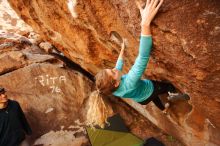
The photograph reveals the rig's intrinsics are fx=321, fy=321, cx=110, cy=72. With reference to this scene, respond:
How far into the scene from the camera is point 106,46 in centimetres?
546

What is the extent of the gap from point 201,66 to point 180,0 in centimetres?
72

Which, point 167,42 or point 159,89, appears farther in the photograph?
point 159,89

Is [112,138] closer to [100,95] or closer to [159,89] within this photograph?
[159,89]

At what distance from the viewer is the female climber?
3.27 m

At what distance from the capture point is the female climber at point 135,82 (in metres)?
3.27

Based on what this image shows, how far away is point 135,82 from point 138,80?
0.19 ft

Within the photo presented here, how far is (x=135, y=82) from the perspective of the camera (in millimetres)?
3670

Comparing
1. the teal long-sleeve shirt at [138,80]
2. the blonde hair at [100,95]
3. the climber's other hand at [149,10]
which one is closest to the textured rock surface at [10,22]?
the teal long-sleeve shirt at [138,80]

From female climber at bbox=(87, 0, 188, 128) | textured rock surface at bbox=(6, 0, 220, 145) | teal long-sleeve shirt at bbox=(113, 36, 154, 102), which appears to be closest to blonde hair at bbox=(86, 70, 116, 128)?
female climber at bbox=(87, 0, 188, 128)

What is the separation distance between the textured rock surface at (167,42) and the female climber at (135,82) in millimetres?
110

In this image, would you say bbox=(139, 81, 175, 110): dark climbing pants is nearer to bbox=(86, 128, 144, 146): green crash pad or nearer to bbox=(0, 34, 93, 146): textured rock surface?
bbox=(86, 128, 144, 146): green crash pad

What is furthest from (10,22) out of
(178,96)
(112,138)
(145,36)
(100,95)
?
(145,36)

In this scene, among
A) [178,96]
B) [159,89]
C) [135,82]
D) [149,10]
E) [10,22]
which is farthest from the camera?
[10,22]

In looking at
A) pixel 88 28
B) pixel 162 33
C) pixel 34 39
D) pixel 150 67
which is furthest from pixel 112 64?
pixel 34 39
